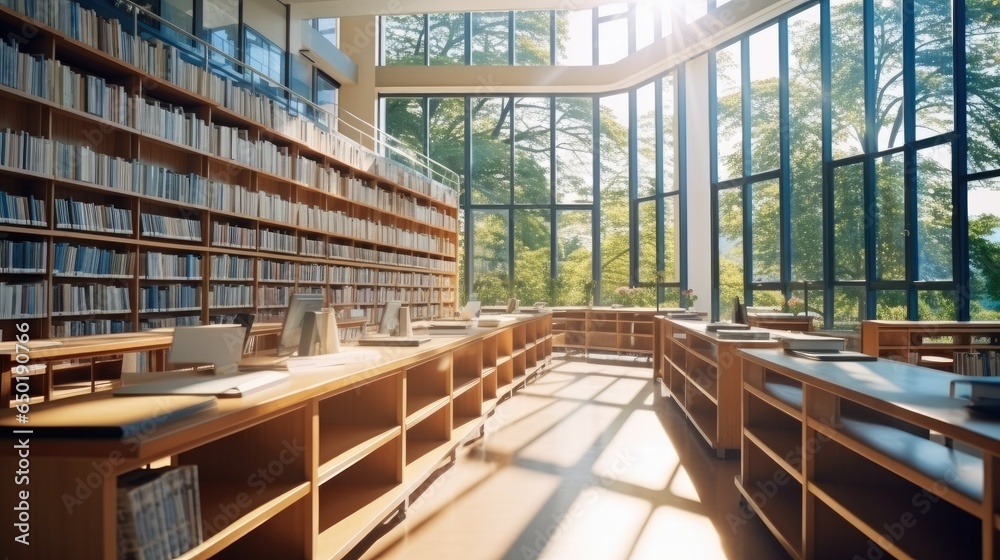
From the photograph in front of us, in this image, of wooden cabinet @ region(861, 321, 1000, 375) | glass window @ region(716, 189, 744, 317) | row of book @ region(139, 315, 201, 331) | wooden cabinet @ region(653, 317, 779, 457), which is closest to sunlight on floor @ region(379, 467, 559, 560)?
wooden cabinet @ region(653, 317, 779, 457)

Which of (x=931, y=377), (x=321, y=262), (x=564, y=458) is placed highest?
(x=321, y=262)

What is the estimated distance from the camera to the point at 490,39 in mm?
13234

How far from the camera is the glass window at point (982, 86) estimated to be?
6.59 m

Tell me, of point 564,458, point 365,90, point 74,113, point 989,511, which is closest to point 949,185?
point 564,458

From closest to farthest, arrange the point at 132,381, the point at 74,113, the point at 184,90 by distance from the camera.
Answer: the point at 132,381, the point at 74,113, the point at 184,90

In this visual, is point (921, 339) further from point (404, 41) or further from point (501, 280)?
point (404, 41)

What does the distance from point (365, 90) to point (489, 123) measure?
2743 mm

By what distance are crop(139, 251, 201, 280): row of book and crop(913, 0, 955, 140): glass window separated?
8363 millimetres

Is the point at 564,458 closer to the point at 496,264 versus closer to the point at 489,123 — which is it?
the point at 496,264

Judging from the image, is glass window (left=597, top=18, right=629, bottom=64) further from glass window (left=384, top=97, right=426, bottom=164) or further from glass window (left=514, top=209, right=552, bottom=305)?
glass window (left=384, top=97, right=426, bottom=164)

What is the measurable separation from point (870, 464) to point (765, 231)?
8.15 m

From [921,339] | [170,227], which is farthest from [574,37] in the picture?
[170,227]

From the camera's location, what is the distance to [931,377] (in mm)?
2334

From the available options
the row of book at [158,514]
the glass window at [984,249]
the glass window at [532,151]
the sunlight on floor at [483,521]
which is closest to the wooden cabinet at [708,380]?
the sunlight on floor at [483,521]
